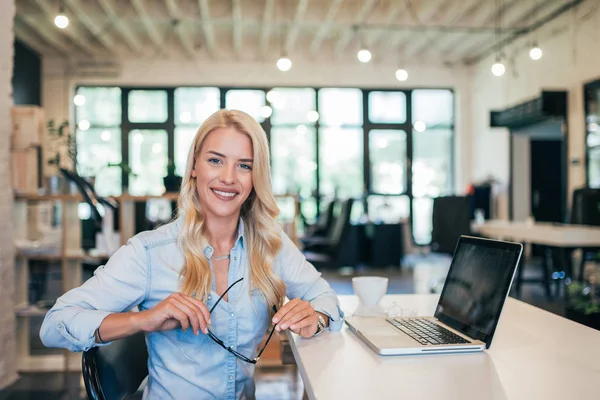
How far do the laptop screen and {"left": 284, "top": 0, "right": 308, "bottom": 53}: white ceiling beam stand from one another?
6.36 meters

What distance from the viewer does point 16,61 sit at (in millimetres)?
8586

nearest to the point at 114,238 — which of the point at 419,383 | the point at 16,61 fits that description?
the point at 419,383

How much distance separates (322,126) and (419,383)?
32.1ft

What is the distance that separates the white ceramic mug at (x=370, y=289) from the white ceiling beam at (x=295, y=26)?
20.4 feet

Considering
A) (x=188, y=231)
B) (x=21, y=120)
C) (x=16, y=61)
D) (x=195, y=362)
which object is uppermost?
(x=16, y=61)

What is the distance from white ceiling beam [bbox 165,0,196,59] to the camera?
735cm

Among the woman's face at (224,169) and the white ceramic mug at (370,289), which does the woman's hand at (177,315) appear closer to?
the woman's face at (224,169)

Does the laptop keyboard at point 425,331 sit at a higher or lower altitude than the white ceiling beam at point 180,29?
lower

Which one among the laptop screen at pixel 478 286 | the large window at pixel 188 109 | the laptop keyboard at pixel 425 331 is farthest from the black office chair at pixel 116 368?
the large window at pixel 188 109

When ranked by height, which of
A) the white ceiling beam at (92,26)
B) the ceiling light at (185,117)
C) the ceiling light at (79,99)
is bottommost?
the ceiling light at (185,117)

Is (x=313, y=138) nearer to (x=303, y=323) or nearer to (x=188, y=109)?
(x=188, y=109)

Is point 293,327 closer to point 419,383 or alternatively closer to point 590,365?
point 419,383

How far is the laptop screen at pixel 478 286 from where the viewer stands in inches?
46.4

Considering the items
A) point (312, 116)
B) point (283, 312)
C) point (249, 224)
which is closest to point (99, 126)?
point (312, 116)
